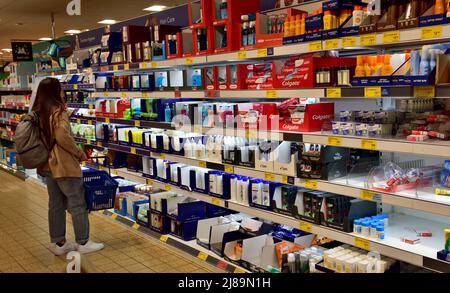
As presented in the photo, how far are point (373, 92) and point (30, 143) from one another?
3.24m

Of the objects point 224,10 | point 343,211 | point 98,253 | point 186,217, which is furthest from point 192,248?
point 224,10

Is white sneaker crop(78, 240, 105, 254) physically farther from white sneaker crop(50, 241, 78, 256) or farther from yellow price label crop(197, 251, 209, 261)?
yellow price label crop(197, 251, 209, 261)

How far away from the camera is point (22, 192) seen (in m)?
8.18

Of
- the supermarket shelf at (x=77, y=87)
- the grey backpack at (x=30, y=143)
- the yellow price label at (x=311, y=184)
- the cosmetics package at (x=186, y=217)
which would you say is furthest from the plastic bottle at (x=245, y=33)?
the supermarket shelf at (x=77, y=87)

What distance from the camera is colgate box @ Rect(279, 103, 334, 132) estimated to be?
3.44 m

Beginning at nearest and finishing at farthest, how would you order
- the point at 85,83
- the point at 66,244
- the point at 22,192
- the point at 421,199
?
the point at 421,199
the point at 66,244
the point at 85,83
the point at 22,192

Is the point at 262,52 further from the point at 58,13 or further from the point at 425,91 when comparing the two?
the point at 58,13

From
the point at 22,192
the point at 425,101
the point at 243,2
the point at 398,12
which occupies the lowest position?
the point at 22,192

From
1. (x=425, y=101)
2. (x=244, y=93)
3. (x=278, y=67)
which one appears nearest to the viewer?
(x=425, y=101)

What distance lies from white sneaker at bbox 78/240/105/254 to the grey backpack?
1.03 metres

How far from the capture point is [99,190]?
497 cm

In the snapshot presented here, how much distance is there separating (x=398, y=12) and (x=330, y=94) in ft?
2.22
